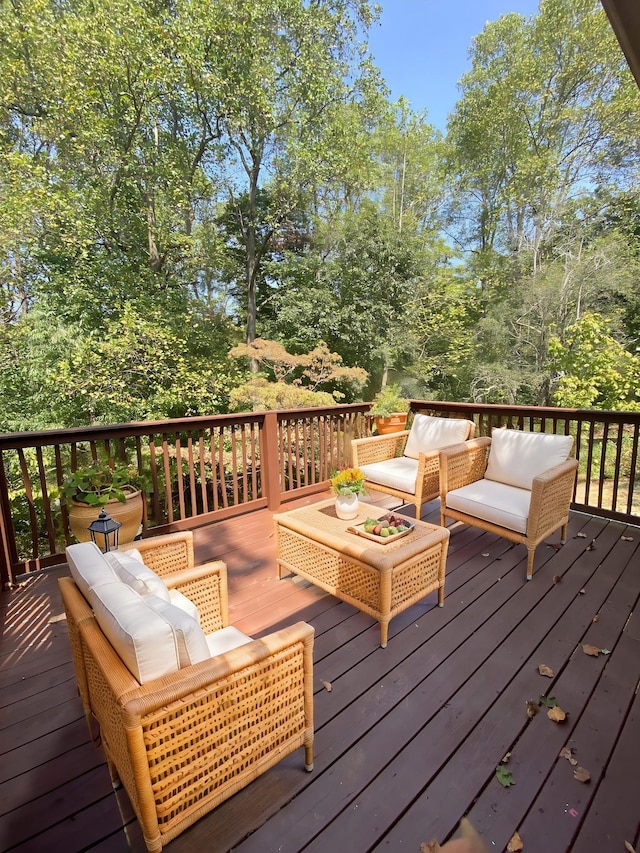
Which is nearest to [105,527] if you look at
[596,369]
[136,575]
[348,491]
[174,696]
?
[136,575]

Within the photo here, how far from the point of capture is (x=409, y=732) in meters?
1.59

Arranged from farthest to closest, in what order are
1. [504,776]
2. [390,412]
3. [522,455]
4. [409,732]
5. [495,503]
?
[390,412] → [522,455] → [495,503] → [409,732] → [504,776]

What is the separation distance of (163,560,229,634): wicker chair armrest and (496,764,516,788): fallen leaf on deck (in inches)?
46.9

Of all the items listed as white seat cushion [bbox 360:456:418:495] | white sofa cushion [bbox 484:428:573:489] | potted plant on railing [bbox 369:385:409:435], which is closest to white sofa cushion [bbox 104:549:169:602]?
white seat cushion [bbox 360:456:418:495]

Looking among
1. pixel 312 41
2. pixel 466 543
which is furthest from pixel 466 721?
pixel 312 41

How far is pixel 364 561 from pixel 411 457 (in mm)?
2125

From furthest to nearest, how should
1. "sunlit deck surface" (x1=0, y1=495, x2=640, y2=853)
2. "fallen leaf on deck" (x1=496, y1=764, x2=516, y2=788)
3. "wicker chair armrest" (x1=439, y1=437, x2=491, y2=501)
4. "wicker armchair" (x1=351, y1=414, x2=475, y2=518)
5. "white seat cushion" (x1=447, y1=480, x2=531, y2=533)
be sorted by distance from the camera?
1. "wicker armchair" (x1=351, y1=414, x2=475, y2=518)
2. "wicker chair armrest" (x1=439, y1=437, x2=491, y2=501)
3. "white seat cushion" (x1=447, y1=480, x2=531, y2=533)
4. "fallen leaf on deck" (x1=496, y1=764, x2=516, y2=788)
5. "sunlit deck surface" (x1=0, y1=495, x2=640, y2=853)

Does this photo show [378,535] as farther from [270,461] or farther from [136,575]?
[270,461]

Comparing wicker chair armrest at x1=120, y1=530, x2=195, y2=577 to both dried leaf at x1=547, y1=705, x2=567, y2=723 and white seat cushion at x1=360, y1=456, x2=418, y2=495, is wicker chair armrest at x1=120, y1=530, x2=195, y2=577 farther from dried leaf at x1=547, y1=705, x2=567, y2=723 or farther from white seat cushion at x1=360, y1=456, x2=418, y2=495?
white seat cushion at x1=360, y1=456, x2=418, y2=495

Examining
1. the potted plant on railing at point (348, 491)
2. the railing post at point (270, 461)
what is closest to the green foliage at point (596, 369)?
the railing post at point (270, 461)

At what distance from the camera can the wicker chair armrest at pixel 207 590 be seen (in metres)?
1.77

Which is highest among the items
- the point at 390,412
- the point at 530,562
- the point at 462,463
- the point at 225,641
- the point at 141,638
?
the point at 390,412

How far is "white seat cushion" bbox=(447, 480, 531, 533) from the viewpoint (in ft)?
9.21

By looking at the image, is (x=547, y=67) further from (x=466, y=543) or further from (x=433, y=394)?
(x=466, y=543)
